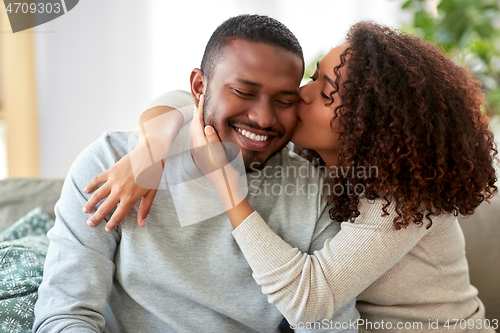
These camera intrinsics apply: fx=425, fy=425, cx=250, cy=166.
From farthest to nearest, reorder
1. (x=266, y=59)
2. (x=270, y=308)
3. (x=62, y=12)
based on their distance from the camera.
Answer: (x=62, y=12), (x=270, y=308), (x=266, y=59)

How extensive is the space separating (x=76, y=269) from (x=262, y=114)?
0.57m

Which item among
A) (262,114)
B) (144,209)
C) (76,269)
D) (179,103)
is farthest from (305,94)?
(76,269)

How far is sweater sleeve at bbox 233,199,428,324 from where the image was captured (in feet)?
3.17

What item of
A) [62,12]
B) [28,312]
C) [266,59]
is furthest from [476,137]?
[62,12]

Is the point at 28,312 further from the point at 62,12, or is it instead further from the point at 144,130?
the point at 62,12

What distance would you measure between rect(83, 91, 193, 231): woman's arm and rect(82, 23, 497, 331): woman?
170mm

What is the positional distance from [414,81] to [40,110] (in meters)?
2.64

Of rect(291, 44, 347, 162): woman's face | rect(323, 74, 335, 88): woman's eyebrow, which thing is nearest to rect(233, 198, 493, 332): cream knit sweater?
rect(291, 44, 347, 162): woman's face

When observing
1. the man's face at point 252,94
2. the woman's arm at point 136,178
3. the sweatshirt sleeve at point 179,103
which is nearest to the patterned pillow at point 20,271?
the woman's arm at point 136,178

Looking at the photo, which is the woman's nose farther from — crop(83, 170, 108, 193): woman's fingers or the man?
crop(83, 170, 108, 193): woman's fingers

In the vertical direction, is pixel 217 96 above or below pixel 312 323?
above

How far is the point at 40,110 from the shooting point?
2.91 m

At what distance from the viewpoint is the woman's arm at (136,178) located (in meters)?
1.01

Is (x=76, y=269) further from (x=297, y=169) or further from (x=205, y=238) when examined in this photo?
(x=297, y=169)
